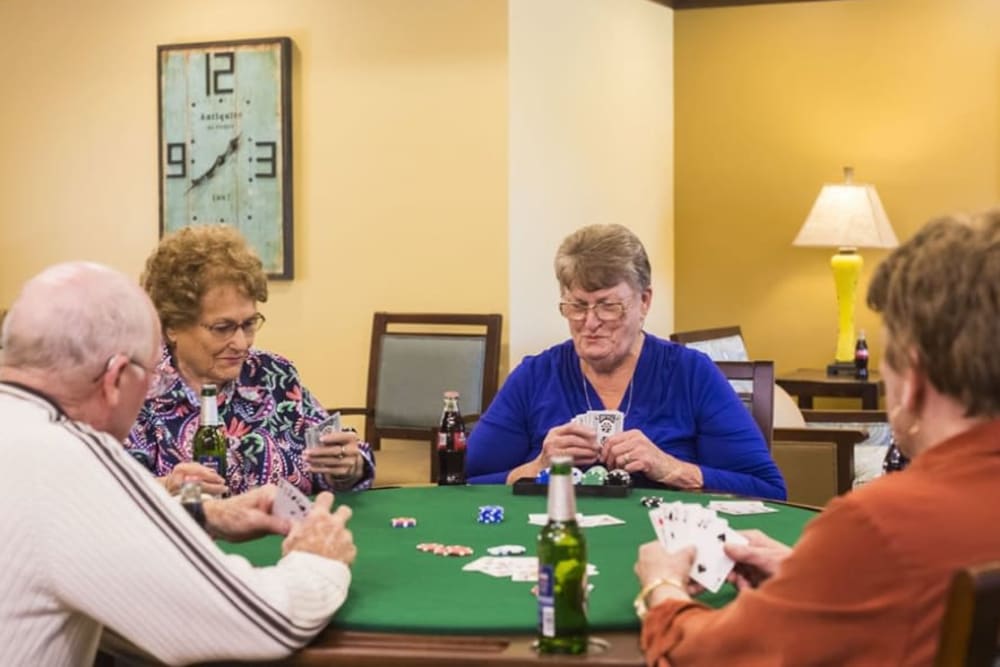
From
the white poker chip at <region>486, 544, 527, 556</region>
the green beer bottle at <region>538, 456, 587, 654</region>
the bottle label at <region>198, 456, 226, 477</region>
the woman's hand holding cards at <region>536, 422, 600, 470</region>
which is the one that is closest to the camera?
the green beer bottle at <region>538, 456, 587, 654</region>

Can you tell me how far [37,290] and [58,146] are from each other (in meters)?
4.56

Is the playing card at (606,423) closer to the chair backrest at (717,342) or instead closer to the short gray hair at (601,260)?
the short gray hair at (601,260)

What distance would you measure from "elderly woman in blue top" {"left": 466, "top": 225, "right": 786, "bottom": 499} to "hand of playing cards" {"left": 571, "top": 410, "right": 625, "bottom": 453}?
4.1 inches

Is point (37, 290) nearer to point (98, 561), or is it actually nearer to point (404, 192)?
point (98, 561)

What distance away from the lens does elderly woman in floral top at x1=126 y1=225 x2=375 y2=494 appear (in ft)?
10.4

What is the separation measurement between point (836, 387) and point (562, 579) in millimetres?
4741

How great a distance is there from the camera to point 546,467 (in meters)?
3.38

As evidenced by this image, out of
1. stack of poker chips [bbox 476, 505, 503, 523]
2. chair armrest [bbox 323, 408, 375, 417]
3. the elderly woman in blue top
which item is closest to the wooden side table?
chair armrest [bbox 323, 408, 375, 417]

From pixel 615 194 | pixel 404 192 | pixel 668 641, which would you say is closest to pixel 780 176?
pixel 615 194

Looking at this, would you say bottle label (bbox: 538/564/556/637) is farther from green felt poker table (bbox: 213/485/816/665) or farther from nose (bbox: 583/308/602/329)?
nose (bbox: 583/308/602/329)

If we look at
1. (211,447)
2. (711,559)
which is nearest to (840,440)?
(211,447)

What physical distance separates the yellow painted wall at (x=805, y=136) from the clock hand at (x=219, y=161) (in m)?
2.47

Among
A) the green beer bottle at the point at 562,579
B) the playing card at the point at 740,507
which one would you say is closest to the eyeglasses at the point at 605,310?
the playing card at the point at 740,507

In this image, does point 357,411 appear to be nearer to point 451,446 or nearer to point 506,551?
point 451,446
